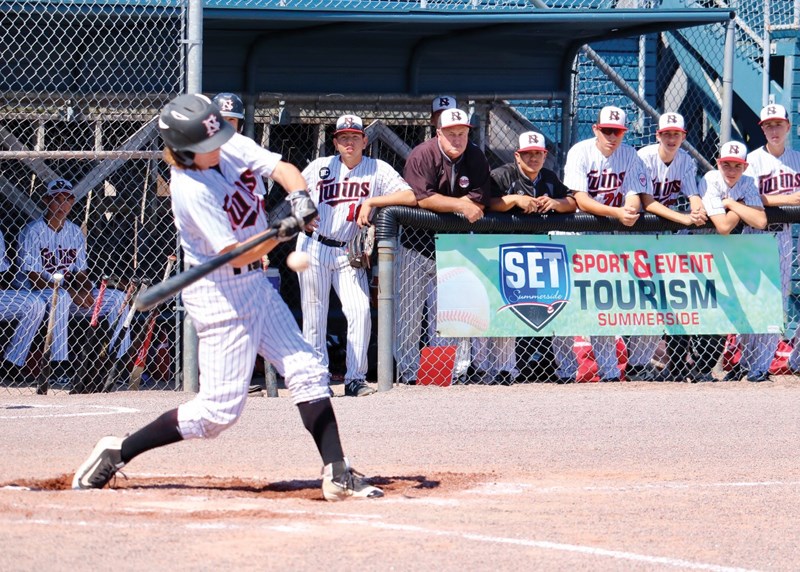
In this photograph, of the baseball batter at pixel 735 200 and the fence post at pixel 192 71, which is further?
the baseball batter at pixel 735 200

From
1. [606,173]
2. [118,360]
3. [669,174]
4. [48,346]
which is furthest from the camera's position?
[669,174]

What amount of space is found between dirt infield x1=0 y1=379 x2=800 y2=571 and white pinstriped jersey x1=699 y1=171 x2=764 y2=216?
5.47 ft

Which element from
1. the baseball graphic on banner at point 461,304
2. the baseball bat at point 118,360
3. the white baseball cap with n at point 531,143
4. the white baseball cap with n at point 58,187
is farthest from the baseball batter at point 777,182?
the white baseball cap with n at point 58,187

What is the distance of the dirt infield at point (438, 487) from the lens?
4465 millimetres

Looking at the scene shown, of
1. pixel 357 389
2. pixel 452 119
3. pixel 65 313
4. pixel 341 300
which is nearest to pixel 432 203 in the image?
pixel 452 119

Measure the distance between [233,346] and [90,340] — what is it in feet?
15.3

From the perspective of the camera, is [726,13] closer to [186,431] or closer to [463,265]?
[463,265]

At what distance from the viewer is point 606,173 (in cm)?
1020

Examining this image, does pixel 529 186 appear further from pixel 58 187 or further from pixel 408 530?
pixel 408 530

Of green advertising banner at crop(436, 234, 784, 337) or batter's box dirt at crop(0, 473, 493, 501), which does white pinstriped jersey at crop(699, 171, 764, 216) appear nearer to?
green advertising banner at crop(436, 234, 784, 337)

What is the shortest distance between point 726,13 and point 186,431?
737cm

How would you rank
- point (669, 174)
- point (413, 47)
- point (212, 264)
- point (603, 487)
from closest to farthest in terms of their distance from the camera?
point (212, 264)
point (603, 487)
point (669, 174)
point (413, 47)

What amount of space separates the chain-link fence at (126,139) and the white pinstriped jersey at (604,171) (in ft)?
4.18

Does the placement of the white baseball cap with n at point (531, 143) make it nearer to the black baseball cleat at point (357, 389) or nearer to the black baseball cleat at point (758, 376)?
the black baseball cleat at point (357, 389)
